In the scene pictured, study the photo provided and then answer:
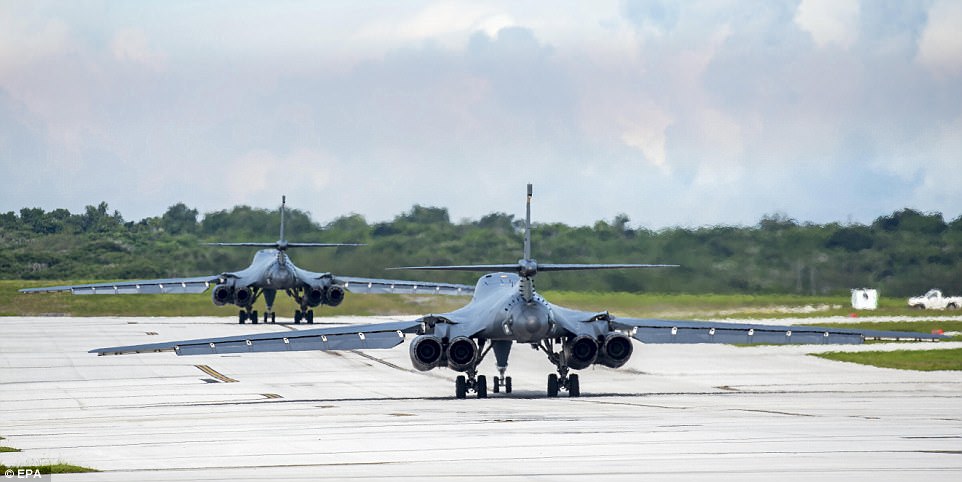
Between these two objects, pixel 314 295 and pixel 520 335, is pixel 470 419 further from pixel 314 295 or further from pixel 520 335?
pixel 314 295

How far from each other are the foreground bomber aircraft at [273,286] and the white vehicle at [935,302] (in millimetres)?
24354

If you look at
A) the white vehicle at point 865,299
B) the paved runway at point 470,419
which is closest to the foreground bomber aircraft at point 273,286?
the white vehicle at point 865,299

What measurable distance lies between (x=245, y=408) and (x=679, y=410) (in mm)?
8448

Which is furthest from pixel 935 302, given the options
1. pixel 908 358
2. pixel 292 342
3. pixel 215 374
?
pixel 292 342

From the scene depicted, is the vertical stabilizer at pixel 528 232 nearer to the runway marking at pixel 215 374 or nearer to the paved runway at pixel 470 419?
the paved runway at pixel 470 419

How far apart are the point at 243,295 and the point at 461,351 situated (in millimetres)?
37364

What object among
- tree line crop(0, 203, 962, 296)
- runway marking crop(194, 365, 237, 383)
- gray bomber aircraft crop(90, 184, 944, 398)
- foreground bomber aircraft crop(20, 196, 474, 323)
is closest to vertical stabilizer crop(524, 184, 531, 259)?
gray bomber aircraft crop(90, 184, 944, 398)

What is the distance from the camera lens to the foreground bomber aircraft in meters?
65.1

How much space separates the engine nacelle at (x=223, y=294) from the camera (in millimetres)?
65625

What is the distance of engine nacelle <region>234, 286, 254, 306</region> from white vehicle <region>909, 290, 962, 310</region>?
105 ft

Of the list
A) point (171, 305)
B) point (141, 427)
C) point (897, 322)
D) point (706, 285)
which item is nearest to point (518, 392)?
point (141, 427)

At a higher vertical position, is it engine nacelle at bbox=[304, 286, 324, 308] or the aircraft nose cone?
engine nacelle at bbox=[304, 286, 324, 308]

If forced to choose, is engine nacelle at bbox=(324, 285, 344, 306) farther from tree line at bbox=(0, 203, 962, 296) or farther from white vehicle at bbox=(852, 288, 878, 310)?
white vehicle at bbox=(852, 288, 878, 310)

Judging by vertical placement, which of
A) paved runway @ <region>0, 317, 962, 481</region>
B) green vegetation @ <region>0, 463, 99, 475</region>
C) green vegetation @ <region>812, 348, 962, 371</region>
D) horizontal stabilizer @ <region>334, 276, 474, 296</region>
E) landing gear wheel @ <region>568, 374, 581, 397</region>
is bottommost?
green vegetation @ <region>0, 463, 99, 475</region>
